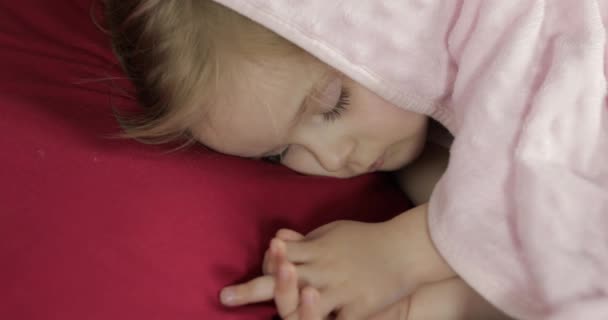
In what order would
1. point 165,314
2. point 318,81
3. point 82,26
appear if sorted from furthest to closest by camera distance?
point 82,26
point 318,81
point 165,314

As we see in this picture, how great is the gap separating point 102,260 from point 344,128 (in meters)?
0.29

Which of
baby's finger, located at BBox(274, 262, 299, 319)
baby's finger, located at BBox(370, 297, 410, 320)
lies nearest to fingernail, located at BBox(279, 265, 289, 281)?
baby's finger, located at BBox(274, 262, 299, 319)

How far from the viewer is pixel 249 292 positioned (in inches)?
30.1

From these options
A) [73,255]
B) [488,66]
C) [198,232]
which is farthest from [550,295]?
[73,255]

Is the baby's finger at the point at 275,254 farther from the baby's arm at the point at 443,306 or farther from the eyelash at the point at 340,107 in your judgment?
the eyelash at the point at 340,107

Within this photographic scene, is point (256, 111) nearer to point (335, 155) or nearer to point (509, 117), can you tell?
point (335, 155)

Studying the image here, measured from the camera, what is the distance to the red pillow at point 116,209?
0.73m

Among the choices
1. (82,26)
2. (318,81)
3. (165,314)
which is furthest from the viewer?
(82,26)

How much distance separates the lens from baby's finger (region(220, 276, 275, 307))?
762 mm

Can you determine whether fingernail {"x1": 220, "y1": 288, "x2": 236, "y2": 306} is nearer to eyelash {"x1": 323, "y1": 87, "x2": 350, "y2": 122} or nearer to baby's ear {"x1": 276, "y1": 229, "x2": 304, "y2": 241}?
baby's ear {"x1": 276, "y1": 229, "x2": 304, "y2": 241}

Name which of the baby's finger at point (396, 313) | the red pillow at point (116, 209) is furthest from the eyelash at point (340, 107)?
the baby's finger at point (396, 313)

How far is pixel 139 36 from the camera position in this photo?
0.80 meters

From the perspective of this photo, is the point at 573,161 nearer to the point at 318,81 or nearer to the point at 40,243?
the point at 318,81

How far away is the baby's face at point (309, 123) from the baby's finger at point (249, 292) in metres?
0.16
